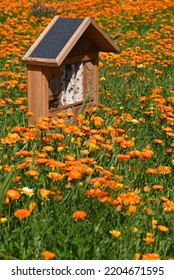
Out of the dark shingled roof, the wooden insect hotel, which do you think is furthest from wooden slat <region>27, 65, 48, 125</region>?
the dark shingled roof

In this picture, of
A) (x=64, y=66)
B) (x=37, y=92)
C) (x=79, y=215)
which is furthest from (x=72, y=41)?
(x=79, y=215)

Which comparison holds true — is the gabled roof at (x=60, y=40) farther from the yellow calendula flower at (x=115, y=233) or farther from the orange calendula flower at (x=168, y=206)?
the yellow calendula flower at (x=115, y=233)

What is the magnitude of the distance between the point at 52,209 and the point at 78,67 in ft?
7.12

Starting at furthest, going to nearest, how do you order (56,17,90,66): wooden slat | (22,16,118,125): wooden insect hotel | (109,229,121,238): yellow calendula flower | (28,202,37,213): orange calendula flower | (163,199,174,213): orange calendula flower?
(22,16,118,125): wooden insect hotel → (56,17,90,66): wooden slat → (163,199,174,213): orange calendula flower → (28,202,37,213): orange calendula flower → (109,229,121,238): yellow calendula flower

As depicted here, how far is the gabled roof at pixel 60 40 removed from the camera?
436 cm

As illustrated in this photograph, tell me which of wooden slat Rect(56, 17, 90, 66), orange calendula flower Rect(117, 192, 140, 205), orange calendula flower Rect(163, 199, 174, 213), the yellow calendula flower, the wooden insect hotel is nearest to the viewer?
the yellow calendula flower

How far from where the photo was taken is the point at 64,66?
4.75m

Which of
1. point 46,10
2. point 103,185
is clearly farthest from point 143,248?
point 46,10

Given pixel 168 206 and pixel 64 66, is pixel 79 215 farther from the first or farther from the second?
pixel 64 66

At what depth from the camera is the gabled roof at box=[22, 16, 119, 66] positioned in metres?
4.36

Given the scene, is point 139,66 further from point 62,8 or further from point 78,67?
point 62,8

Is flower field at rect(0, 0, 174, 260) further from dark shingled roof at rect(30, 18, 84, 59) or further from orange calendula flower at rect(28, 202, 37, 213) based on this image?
dark shingled roof at rect(30, 18, 84, 59)

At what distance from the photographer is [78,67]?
4941mm

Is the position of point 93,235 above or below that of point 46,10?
below
